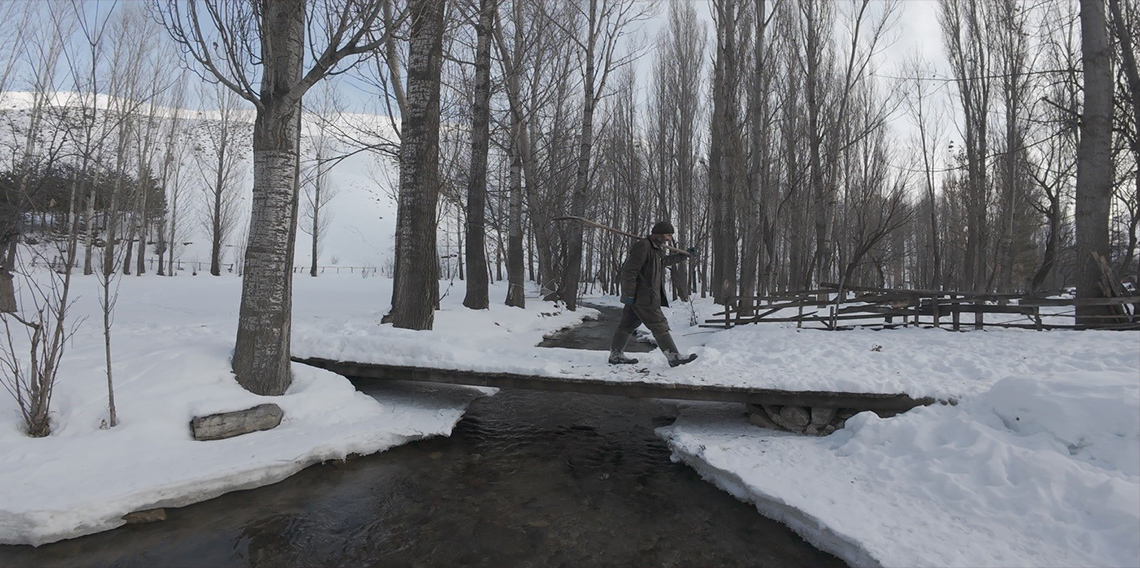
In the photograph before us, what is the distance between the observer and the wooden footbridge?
5.14 meters

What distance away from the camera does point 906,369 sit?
605cm

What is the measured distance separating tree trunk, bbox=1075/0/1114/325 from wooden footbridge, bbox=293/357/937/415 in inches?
261

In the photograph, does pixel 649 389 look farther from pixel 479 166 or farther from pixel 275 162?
pixel 479 166

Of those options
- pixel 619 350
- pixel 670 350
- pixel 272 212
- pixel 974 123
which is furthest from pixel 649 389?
pixel 974 123

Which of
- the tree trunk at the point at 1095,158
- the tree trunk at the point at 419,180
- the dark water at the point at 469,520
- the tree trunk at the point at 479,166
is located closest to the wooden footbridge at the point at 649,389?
the dark water at the point at 469,520

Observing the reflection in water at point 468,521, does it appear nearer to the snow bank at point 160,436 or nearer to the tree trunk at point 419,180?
the snow bank at point 160,436

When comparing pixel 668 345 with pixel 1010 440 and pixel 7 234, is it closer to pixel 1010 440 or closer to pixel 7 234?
pixel 1010 440

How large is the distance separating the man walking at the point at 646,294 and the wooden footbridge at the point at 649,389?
0.88m

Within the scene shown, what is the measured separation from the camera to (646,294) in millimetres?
6602

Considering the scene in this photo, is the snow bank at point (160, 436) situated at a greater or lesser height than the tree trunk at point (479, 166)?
lesser

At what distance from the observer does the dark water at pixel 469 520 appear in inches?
130

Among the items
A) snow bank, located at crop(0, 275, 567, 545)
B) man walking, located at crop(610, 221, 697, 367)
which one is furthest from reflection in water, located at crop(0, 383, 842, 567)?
man walking, located at crop(610, 221, 697, 367)

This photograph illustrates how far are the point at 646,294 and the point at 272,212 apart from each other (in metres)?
4.32

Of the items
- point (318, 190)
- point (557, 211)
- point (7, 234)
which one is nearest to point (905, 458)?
point (7, 234)
